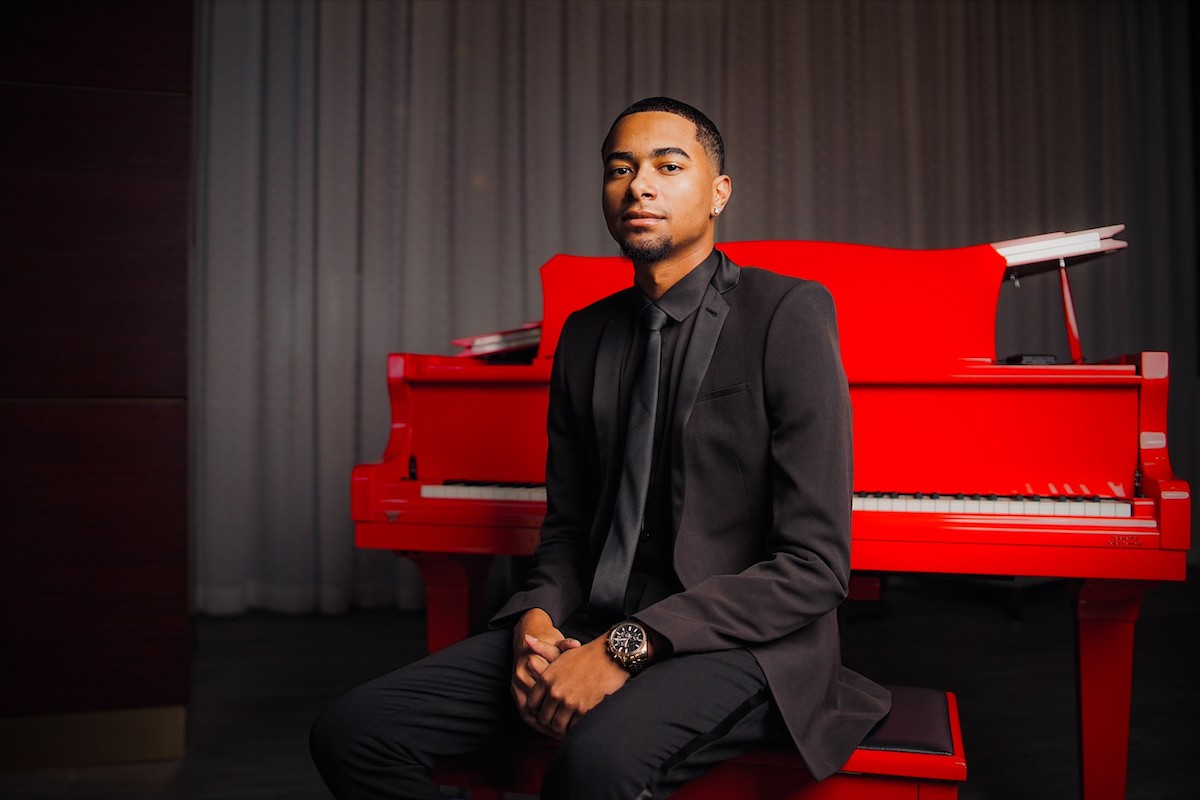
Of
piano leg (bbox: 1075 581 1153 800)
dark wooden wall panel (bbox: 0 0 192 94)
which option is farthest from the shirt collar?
dark wooden wall panel (bbox: 0 0 192 94)

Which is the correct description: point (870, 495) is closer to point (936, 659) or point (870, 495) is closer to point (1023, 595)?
point (936, 659)

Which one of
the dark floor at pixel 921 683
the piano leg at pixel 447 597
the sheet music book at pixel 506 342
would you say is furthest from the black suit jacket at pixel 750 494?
the dark floor at pixel 921 683

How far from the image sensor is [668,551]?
1326 mm

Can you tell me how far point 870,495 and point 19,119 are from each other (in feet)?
6.97

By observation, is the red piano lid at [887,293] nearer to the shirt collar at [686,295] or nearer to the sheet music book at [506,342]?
the sheet music book at [506,342]

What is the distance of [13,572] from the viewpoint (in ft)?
7.03

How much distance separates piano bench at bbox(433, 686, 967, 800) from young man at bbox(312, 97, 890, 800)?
0.04m

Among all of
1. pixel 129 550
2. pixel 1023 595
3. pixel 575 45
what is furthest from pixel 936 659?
pixel 575 45

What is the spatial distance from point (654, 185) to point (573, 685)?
0.73 m

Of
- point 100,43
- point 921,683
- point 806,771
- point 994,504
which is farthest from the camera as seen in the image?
point 921,683

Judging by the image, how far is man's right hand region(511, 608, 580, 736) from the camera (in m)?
1.18

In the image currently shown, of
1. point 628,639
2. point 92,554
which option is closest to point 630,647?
point 628,639

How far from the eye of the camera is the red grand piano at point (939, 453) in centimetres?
167

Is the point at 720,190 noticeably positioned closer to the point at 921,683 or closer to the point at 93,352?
the point at 93,352
